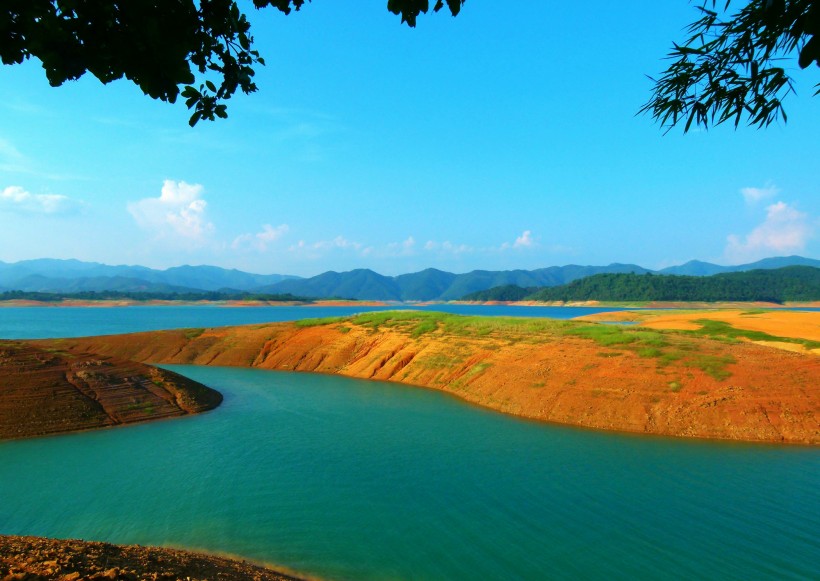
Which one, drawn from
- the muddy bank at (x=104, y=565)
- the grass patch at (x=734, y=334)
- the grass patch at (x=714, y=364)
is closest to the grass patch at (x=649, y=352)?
the grass patch at (x=714, y=364)

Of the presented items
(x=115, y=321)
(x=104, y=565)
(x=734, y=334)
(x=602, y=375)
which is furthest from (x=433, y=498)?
(x=115, y=321)

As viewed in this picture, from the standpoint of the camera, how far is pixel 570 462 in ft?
65.6

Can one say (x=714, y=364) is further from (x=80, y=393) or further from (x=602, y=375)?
(x=80, y=393)

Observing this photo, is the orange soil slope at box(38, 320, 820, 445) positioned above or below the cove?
above

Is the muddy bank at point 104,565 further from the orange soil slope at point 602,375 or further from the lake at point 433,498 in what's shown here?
the orange soil slope at point 602,375

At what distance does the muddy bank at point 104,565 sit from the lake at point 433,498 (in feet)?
7.18

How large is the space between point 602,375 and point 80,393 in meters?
32.0

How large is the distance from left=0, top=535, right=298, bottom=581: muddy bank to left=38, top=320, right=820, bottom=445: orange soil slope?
21.4 meters

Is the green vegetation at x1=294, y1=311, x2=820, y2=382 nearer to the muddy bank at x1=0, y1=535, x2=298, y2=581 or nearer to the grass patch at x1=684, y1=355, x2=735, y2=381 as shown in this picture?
the grass patch at x1=684, y1=355, x2=735, y2=381

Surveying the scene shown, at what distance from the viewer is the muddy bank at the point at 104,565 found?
7.02 metres

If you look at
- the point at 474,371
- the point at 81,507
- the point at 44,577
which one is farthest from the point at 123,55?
the point at 474,371

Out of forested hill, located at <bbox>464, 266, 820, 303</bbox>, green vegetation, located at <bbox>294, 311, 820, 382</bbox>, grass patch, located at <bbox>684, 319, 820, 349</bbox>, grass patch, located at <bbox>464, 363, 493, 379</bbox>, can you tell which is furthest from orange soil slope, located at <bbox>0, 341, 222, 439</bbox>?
forested hill, located at <bbox>464, 266, 820, 303</bbox>

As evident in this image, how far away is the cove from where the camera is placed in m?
12.5

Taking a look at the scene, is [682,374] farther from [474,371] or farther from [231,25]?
[231,25]
